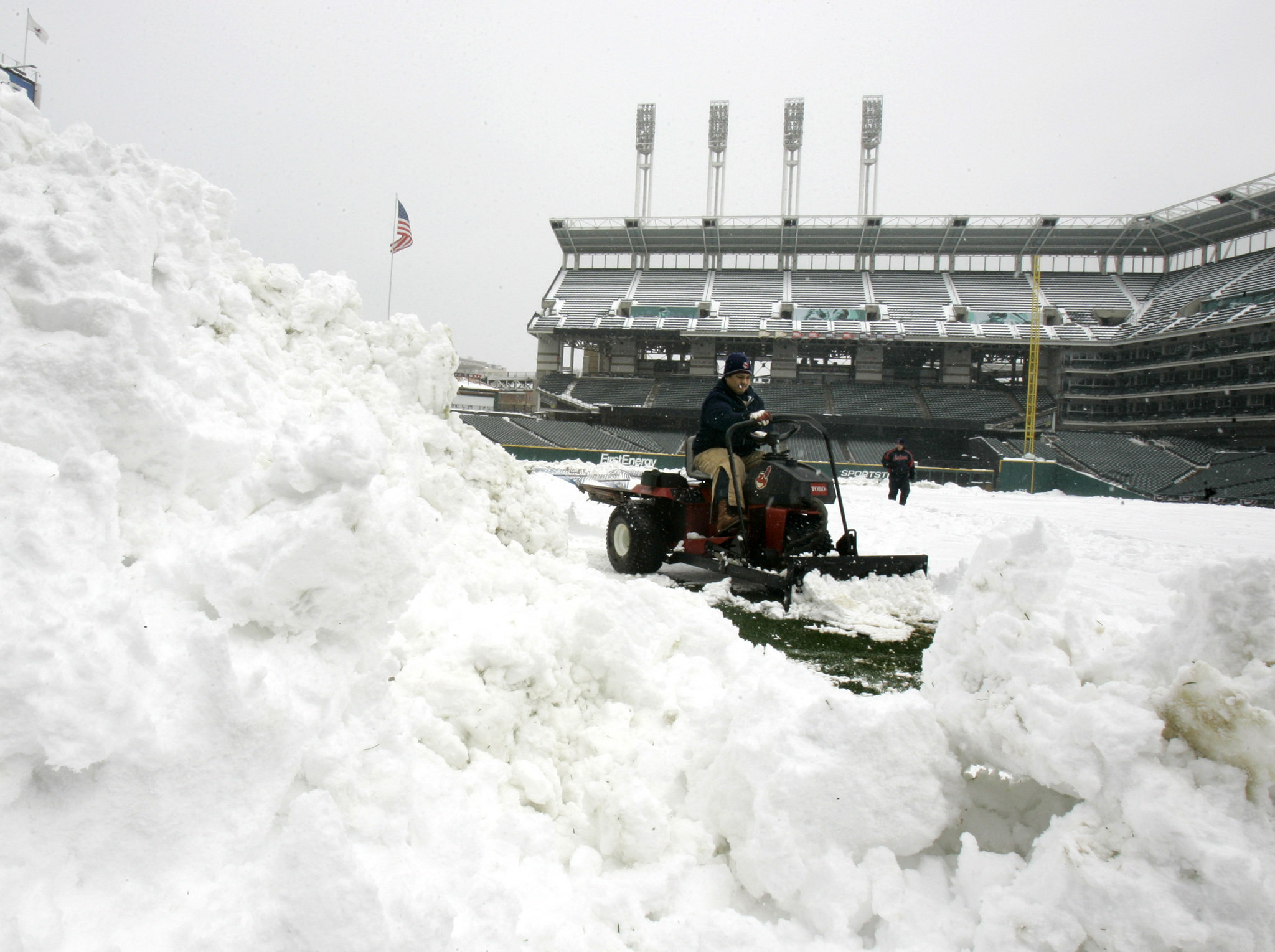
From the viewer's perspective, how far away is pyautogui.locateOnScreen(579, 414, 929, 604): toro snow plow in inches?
209

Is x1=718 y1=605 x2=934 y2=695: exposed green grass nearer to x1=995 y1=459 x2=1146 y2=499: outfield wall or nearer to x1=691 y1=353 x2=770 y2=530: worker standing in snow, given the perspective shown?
x1=691 y1=353 x2=770 y2=530: worker standing in snow

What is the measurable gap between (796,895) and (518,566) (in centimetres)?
232

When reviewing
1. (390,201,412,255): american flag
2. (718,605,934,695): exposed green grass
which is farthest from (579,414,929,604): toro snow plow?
(390,201,412,255): american flag

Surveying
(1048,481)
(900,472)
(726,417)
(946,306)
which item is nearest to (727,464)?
(726,417)

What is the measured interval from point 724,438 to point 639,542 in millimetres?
1133

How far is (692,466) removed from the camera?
20.6 ft

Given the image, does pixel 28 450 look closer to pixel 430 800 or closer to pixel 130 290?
pixel 130 290

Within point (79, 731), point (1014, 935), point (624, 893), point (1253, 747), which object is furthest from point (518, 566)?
point (1253, 747)

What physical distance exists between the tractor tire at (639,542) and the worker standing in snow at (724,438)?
1.85 feet

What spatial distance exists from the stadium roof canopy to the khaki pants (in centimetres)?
3301

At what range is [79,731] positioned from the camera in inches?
53.9

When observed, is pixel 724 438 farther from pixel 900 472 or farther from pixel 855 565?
pixel 900 472

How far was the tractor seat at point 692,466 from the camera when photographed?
20.4 feet

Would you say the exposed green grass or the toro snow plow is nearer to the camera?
the exposed green grass
